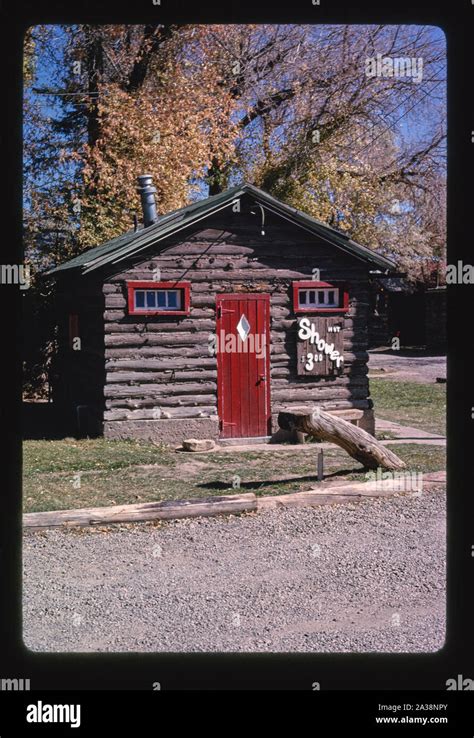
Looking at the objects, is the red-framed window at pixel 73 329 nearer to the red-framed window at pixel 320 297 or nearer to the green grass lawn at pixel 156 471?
A: the green grass lawn at pixel 156 471

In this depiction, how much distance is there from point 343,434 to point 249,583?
4383 mm

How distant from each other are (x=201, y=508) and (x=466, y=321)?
220 inches

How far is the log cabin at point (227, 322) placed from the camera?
45.4ft

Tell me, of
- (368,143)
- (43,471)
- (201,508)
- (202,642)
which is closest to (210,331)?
(43,471)

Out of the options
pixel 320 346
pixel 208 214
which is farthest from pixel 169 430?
pixel 208 214

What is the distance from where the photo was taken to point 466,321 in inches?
88.0

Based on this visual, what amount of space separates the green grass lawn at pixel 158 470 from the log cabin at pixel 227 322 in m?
1.04

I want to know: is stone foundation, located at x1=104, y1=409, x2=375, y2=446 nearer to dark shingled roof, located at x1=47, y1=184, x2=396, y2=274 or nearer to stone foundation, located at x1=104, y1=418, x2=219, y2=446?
stone foundation, located at x1=104, y1=418, x2=219, y2=446

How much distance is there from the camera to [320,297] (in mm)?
14703

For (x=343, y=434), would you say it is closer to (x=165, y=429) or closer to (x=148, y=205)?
(x=165, y=429)

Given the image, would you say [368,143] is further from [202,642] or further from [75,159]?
[202,642]

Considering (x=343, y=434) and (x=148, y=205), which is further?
(x=148, y=205)

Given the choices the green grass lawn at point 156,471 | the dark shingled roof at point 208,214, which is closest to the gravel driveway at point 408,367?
the dark shingled roof at point 208,214

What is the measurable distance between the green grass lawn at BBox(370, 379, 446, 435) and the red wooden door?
321cm
